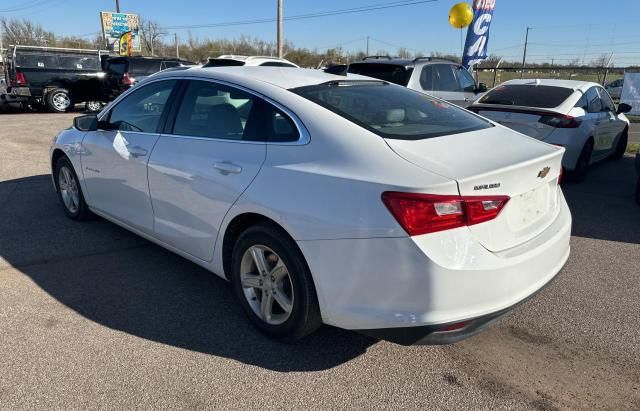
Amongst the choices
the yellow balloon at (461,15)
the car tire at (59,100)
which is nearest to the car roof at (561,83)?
the yellow balloon at (461,15)

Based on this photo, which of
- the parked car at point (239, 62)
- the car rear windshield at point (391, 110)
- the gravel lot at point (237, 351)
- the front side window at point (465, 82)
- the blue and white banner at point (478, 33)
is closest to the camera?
the gravel lot at point (237, 351)

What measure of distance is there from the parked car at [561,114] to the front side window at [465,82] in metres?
2.03

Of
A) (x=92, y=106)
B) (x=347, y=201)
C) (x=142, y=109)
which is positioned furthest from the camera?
(x=92, y=106)

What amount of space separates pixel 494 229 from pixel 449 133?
78 cm

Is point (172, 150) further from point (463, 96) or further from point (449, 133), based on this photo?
point (463, 96)

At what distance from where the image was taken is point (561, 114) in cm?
660

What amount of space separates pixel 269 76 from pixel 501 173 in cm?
169

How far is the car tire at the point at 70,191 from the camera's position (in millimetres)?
4852

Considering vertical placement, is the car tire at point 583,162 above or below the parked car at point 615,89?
below

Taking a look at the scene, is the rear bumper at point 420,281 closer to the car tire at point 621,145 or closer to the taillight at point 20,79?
the car tire at point 621,145

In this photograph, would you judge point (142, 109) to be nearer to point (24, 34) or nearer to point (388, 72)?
point (388, 72)

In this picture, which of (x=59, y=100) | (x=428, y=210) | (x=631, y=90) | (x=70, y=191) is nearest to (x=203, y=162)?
(x=428, y=210)

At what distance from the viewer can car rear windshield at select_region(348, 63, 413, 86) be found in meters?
8.48

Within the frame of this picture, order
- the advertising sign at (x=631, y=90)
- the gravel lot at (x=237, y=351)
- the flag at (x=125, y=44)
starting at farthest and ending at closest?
the flag at (x=125, y=44)
the advertising sign at (x=631, y=90)
the gravel lot at (x=237, y=351)
